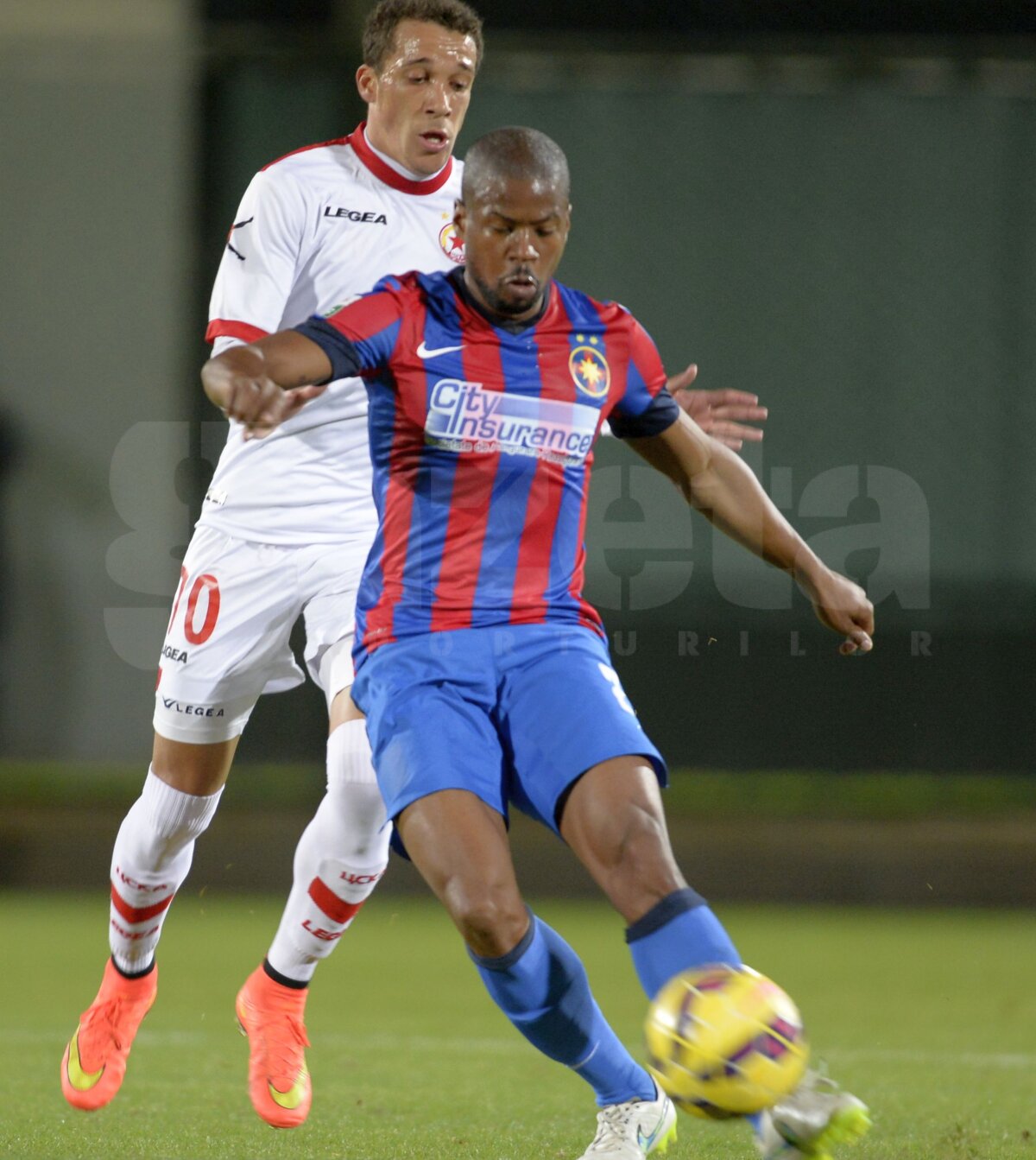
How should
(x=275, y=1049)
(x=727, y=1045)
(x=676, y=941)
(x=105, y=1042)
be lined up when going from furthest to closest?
(x=105, y=1042) → (x=275, y=1049) → (x=676, y=941) → (x=727, y=1045)

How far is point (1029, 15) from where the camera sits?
8.59m

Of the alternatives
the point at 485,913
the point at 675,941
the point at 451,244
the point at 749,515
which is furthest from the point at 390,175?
the point at 675,941

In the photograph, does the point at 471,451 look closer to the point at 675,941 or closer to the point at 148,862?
the point at 675,941

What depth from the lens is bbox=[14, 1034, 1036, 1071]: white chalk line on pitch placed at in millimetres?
4934

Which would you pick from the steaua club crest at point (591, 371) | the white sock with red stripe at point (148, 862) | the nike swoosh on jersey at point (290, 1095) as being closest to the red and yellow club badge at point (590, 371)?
the steaua club crest at point (591, 371)

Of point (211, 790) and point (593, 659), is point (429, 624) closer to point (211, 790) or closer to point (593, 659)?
point (593, 659)

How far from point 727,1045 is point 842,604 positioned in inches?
40.6

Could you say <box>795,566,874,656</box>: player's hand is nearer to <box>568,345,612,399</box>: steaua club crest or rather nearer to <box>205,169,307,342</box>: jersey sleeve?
<box>568,345,612,399</box>: steaua club crest

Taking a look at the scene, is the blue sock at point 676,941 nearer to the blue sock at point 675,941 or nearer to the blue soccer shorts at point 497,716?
the blue sock at point 675,941

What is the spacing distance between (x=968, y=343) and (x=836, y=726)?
→ 6.31 feet

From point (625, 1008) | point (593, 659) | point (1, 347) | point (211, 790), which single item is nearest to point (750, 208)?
point (1, 347)

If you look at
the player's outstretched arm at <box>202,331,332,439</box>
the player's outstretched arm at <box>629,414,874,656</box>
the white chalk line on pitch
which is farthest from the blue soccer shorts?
the white chalk line on pitch

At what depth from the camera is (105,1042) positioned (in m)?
4.11

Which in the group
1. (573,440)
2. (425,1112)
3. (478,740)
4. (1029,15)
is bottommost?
(425,1112)
